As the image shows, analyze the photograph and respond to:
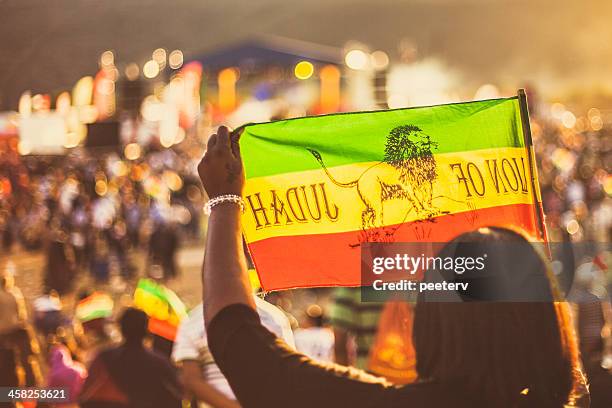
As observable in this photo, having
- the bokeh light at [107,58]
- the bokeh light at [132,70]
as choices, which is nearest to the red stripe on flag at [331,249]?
the bokeh light at [107,58]

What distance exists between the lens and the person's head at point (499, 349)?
1.35 m

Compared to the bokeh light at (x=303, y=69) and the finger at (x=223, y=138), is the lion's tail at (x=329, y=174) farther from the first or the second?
the bokeh light at (x=303, y=69)

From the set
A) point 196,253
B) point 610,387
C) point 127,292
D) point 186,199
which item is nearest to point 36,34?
point 610,387

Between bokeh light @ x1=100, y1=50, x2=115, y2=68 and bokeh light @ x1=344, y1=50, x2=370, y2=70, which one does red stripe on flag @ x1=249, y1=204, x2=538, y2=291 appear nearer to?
bokeh light @ x1=100, y1=50, x2=115, y2=68

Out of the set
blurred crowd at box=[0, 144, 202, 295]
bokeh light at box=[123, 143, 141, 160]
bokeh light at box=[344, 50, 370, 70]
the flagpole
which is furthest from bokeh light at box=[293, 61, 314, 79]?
the flagpole

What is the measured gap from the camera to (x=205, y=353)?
10.2ft

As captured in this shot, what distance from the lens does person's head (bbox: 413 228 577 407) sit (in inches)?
53.3

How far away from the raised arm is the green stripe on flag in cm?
125

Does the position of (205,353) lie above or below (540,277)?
below

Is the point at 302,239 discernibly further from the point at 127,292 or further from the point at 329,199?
the point at 127,292

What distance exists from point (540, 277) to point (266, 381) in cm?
44

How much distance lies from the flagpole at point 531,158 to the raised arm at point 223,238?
125 cm

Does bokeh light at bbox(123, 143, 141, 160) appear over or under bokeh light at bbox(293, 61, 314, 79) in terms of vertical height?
under

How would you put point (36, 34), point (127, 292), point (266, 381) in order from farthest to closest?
1. point (127, 292)
2. point (36, 34)
3. point (266, 381)
